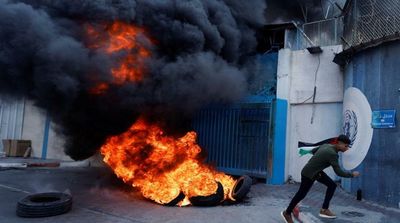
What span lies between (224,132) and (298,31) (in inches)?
159

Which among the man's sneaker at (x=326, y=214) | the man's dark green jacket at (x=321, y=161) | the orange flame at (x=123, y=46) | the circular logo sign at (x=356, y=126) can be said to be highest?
the orange flame at (x=123, y=46)

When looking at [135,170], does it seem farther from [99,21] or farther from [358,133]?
[358,133]

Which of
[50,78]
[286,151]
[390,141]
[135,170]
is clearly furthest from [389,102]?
[50,78]

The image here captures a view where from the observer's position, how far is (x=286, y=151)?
427 inches

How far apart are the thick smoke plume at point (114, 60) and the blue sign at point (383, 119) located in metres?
3.91

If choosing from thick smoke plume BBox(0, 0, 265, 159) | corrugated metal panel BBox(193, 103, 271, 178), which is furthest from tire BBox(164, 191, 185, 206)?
corrugated metal panel BBox(193, 103, 271, 178)

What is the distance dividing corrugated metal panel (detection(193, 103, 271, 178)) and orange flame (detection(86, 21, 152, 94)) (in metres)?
4.10

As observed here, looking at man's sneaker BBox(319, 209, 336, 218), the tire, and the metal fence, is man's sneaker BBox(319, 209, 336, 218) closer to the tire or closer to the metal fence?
the tire

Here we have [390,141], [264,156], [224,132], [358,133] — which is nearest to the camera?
[390,141]

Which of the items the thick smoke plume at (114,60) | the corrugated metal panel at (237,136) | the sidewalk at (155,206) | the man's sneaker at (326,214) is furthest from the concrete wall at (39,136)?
the man's sneaker at (326,214)

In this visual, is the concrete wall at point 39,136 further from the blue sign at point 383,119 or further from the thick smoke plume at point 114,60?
the blue sign at point 383,119

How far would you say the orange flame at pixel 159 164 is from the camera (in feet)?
26.7

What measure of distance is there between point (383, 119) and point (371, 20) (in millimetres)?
2535

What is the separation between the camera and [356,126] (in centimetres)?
895
